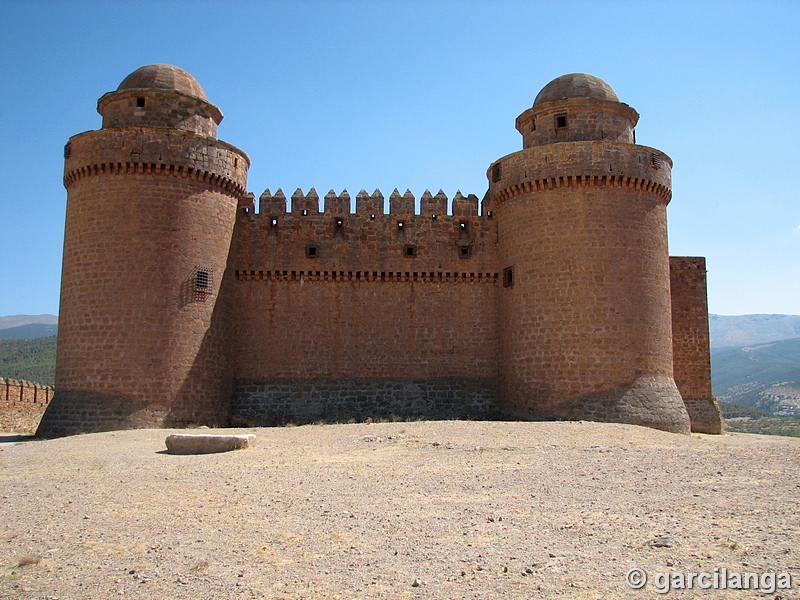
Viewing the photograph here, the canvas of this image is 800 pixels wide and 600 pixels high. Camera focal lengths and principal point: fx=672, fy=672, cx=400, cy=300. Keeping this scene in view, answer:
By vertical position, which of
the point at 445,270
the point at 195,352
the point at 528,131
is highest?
the point at 528,131

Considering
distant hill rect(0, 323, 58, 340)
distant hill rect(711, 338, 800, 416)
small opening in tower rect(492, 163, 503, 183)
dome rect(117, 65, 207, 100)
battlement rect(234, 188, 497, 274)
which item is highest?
distant hill rect(0, 323, 58, 340)

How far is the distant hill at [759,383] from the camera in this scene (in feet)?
344

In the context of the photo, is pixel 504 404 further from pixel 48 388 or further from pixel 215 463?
pixel 48 388

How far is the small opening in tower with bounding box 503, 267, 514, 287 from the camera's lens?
18.2m

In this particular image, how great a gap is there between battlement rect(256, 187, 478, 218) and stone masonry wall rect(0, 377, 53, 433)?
9.15 m

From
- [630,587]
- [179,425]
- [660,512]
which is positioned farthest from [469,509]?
[179,425]

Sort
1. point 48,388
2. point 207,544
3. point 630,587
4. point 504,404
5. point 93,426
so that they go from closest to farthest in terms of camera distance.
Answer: point 630,587
point 207,544
point 93,426
point 504,404
point 48,388

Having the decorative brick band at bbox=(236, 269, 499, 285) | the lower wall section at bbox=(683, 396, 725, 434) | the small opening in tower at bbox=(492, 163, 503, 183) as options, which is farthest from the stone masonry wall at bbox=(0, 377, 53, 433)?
the lower wall section at bbox=(683, 396, 725, 434)

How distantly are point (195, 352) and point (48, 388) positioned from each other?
29.7ft

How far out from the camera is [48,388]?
22.2 m

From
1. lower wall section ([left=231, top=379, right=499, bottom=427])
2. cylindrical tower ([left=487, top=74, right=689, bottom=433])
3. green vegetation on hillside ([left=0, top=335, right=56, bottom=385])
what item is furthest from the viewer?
green vegetation on hillside ([left=0, top=335, right=56, bottom=385])

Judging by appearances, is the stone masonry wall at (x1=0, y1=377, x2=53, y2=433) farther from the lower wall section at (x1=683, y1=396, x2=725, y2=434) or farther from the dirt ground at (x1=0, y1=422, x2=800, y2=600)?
the lower wall section at (x1=683, y1=396, x2=725, y2=434)

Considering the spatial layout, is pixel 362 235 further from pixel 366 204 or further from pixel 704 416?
pixel 704 416

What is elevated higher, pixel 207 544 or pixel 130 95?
pixel 130 95
